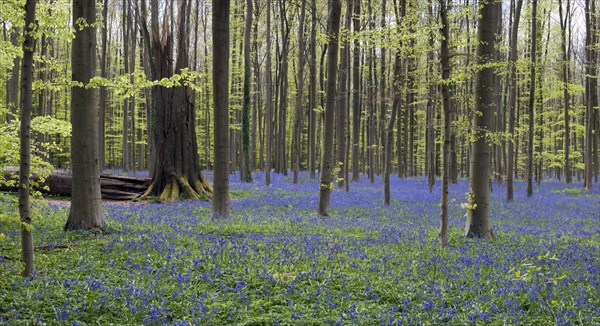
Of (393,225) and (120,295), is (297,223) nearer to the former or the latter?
(393,225)

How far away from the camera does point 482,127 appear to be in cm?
1089

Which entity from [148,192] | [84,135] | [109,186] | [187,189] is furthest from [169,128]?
[84,135]

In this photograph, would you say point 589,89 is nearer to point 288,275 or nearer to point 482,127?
point 482,127

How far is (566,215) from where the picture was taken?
16875 millimetres

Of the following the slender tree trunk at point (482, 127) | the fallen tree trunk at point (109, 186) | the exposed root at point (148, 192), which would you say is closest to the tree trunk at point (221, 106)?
the exposed root at point (148, 192)

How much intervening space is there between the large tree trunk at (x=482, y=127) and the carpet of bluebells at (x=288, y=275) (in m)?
0.59

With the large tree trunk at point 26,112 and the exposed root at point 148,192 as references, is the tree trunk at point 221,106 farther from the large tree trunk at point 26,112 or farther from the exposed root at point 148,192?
the large tree trunk at point 26,112

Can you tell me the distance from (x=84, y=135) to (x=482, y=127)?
877 cm

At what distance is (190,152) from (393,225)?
8260 mm

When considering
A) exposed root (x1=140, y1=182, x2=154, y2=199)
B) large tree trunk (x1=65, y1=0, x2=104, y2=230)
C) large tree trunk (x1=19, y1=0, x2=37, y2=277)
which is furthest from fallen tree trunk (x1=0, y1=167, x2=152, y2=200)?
large tree trunk (x1=19, y1=0, x2=37, y2=277)

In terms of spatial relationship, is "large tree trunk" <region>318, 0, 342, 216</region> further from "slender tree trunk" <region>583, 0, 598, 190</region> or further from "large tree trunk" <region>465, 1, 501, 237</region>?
"slender tree trunk" <region>583, 0, 598, 190</region>

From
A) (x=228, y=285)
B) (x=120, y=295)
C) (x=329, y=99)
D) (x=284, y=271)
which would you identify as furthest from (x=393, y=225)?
(x=120, y=295)

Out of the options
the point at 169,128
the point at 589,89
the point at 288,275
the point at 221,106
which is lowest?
the point at 288,275

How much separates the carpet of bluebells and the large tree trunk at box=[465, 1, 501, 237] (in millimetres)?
589
